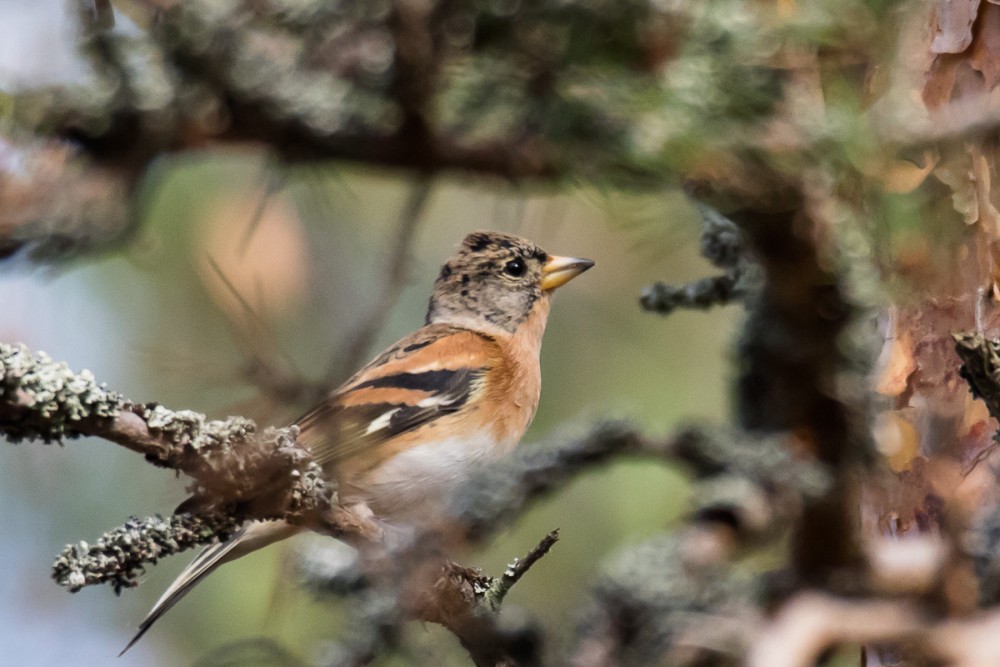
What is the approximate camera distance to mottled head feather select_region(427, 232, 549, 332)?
12.7 ft

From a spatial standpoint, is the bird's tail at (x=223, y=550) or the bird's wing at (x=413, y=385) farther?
the bird's wing at (x=413, y=385)

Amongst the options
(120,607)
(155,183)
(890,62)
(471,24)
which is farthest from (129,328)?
(890,62)

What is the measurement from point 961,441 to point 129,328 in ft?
11.8

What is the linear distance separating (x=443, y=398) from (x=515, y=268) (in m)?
0.85

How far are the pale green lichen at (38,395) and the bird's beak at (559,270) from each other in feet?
8.38

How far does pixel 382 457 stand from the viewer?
2971 mm

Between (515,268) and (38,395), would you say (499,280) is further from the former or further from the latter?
(38,395)

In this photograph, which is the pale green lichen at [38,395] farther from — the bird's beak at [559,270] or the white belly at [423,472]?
the bird's beak at [559,270]

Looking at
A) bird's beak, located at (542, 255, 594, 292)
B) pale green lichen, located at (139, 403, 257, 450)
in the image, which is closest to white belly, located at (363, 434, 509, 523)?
bird's beak, located at (542, 255, 594, 292)

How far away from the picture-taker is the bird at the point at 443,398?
2.68m

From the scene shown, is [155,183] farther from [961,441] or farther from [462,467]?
[961,441]

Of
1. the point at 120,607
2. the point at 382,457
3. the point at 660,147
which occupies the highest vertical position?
the point at 660,147

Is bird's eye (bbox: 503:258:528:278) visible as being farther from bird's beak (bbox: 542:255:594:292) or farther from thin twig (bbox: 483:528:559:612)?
thin twig (bbox: 483:528:559:612)

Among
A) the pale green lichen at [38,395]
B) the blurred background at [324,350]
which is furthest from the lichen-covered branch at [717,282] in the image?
the pale green lichen at [38,395]
